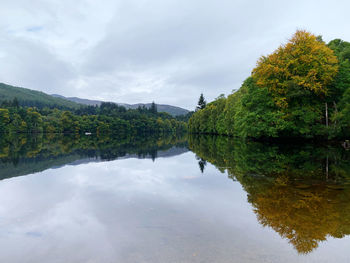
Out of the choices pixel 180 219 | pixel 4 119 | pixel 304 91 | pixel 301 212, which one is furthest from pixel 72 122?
pixel 301 212

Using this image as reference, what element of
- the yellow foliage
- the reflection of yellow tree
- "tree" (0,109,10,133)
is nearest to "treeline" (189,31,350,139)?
the yellow foliage

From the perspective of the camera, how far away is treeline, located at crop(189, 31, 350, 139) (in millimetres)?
27812

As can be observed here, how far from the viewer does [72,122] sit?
118500 mm

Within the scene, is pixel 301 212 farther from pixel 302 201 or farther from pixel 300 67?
pixel 300 67

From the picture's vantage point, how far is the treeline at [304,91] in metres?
A: 27.8

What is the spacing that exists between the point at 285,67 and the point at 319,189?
23.4 meters

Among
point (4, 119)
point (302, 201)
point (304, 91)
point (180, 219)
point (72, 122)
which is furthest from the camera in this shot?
point (72, 122)

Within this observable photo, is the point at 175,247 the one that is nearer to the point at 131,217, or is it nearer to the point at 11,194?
the point at 131,217

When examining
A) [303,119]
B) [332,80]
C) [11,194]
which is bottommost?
[11,194]

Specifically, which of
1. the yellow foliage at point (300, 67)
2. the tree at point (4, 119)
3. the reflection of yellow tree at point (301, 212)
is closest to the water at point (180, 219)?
the reflection of yellow tree at point (301, 212)

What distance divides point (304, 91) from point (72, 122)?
110924 mm

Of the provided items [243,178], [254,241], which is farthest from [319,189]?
[254,241]

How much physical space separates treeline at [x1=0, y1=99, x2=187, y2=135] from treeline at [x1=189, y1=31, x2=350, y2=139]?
317 feet

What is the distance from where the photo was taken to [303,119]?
93.8ft
